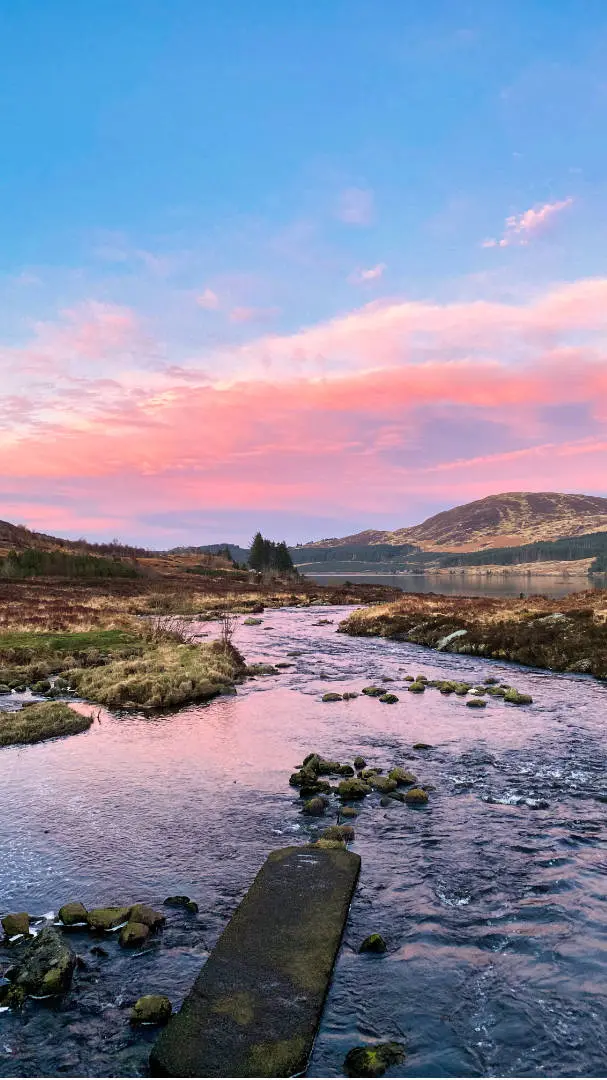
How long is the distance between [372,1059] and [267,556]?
16064cm

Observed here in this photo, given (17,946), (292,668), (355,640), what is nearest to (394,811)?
(17,946)

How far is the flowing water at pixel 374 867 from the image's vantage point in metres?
7.70

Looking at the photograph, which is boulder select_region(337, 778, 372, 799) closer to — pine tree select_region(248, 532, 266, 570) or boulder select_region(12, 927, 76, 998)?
boulder select_region(12, 927, 76, 998)

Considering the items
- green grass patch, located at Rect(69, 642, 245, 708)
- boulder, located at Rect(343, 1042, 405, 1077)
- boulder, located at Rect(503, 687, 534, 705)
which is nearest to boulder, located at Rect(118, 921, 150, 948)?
boulder, located at Rect(343, 1042, 405, 1077)

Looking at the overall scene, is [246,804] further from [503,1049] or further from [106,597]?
[106,597]

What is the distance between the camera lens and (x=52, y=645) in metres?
35.0

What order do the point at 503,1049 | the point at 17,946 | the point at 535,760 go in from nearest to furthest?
the point at 503,1049, the point at 17,946, the point at 535,760

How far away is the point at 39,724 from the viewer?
21516 millimetres

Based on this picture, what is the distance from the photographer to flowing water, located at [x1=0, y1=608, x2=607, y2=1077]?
7695 millimetres

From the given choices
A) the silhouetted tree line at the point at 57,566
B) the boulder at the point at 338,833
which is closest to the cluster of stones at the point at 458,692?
the boulder at the point at 338,833

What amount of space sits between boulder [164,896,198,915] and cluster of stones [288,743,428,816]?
4.53 metres

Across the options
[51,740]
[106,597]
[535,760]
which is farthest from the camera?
[106,597]

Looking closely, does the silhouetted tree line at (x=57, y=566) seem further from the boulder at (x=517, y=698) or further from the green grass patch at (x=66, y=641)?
the boulder at (x=517, y=698)

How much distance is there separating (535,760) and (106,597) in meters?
61.5
